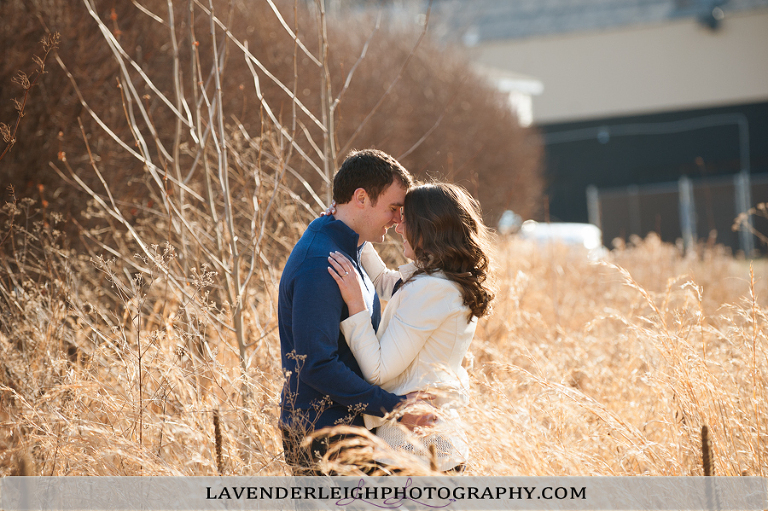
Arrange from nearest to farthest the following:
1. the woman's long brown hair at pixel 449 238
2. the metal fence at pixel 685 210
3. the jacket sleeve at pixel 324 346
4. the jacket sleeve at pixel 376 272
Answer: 1. the jacket sleeve at pixel 324 346
2. the woman's long brown hair at pixel 449 238
3. the jacket sleeve at pixel 376 272
4. the metal fence at pixel 685 210

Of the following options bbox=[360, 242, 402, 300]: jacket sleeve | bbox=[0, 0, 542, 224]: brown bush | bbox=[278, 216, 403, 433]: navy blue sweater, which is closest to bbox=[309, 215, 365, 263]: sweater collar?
bbox=[278, 216, 403, 433]: navy blue sweater

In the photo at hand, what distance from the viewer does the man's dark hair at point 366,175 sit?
8.21 feet

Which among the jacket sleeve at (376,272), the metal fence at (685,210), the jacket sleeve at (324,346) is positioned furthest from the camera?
the metal fence at (685,210)

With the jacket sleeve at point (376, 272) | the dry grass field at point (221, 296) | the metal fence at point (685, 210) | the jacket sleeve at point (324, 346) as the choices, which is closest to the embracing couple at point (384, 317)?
the jacket sleeve at point (324, 346)

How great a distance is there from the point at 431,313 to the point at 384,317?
0.72 feet

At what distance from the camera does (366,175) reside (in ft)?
8.21

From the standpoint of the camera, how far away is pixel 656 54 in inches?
915

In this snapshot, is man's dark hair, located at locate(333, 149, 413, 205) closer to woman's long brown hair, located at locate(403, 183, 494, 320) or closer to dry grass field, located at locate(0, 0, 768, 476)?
woman's long brown hair, located at locate(403, 183, 494, 320)

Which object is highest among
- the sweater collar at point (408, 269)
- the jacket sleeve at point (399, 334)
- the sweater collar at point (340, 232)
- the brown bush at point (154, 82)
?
the brown bush at point (154, 82)

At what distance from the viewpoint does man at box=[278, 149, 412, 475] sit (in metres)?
2.31

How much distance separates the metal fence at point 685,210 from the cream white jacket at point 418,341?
55.4 ft

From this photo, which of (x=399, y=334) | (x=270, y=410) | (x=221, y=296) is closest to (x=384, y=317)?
(x=399, y=334)

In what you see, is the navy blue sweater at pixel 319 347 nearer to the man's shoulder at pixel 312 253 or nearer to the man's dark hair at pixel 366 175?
the man's shoulder at pixel 312 253

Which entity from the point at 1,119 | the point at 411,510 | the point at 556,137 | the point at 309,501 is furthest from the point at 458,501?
the point at 556,137
